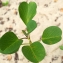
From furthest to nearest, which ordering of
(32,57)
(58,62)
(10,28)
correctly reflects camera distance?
(10,28) < (58,62) < (32,57)

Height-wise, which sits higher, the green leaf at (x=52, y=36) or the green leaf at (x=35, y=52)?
the green leaf at (x=52, y=36)

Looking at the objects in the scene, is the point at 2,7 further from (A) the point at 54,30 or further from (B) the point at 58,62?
(A) the point at 54,30

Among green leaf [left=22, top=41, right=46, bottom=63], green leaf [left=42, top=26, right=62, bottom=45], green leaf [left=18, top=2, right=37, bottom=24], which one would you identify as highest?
green leaf [left=18, top=2, right=37, bottom=24]

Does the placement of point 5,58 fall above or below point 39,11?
below

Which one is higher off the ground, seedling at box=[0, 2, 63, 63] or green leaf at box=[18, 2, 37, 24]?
green leaf at box=[18, 2, 37, 24]

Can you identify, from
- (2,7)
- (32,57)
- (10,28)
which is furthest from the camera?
(2,7)

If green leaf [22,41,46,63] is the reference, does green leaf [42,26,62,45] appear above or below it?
above

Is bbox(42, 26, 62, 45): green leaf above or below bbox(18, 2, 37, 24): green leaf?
below

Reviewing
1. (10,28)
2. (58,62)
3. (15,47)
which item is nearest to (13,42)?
(15,47)
